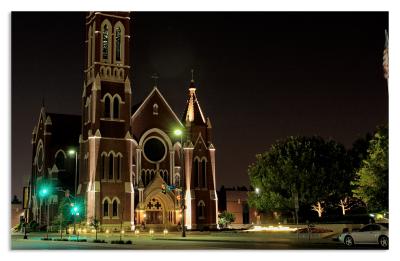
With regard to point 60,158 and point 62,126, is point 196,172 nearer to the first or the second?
point 60,158

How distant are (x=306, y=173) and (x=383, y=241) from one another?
18.9 meters

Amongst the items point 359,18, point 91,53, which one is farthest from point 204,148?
point 359,18

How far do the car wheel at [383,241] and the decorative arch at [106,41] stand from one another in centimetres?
2877

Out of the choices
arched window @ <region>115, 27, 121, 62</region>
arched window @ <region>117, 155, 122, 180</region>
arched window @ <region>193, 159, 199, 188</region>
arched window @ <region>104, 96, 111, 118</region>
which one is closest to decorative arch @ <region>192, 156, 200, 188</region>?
arched window @ <region>193, 159, 199, 188</region>

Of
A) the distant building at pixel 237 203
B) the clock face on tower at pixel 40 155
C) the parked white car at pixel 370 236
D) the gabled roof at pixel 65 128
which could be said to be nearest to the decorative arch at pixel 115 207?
the gabled roof at pixel 65 128

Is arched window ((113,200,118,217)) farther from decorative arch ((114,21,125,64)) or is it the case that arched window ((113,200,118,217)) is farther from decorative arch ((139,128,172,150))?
decorative arch ((114,21,125,64))

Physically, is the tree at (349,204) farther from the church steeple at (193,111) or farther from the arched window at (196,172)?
the church steeple at (193,111)

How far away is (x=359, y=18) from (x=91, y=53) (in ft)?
90.6

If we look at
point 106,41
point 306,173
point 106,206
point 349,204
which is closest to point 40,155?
point 106,206

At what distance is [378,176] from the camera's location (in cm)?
2477

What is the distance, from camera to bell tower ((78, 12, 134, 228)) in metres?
43.9

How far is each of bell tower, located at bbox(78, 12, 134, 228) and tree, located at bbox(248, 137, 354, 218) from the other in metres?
10.3
